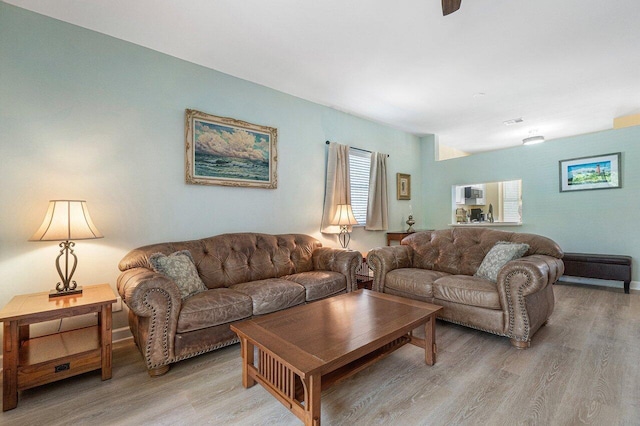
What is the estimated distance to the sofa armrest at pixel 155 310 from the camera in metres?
1.90

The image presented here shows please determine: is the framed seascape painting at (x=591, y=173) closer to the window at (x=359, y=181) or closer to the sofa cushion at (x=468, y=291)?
the window at (x=359, y=181)

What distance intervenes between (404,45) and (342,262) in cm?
223

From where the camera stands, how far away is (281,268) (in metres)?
3.17

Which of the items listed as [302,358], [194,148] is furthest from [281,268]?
[302,358]

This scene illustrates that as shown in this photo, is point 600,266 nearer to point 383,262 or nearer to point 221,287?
point 383,262

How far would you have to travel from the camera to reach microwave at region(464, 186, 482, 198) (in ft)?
22.0

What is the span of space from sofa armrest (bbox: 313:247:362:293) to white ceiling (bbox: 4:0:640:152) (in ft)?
6.67

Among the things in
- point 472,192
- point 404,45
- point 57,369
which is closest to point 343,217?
point 404,45

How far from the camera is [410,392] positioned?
176 centimetres

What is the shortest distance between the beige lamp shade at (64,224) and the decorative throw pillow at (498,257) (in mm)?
3315

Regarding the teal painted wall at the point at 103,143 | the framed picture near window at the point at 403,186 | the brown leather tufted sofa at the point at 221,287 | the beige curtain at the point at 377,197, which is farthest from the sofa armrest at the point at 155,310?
the framed picture near window at the point at 403,186

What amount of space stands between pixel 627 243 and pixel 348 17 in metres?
4.87

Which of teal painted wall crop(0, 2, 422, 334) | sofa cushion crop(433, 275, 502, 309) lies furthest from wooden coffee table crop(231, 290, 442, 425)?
teal painted wall crop(0, 2, 422, 334)

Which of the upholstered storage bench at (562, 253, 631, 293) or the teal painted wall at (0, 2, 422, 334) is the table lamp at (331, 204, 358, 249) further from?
the upholstered storage bench at (562, 253, 631, 293)
